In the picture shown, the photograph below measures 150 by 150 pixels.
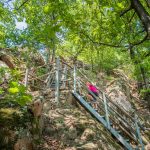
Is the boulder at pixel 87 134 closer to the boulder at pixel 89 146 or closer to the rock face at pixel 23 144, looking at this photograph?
the boulder at pixel 89 146

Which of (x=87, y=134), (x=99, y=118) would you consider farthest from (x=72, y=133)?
(x=99, y=118)

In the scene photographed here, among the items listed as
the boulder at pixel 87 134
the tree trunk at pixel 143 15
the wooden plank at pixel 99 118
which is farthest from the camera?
the wooden plank at pixel 99 118

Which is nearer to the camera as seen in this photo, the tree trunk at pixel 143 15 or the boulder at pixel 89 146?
the tree trunk at pixel 143 15

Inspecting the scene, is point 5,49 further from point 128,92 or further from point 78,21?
point 78,21

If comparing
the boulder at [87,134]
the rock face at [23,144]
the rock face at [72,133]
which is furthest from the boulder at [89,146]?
the rock face at [23,144]

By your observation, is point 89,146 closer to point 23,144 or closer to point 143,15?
point 23,144

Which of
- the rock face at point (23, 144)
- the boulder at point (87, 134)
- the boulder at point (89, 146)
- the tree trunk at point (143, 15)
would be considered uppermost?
the tree trunk at point (143, 15)

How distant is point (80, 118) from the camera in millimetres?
9344

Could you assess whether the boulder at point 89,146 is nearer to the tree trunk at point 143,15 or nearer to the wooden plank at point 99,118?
the wooden plank at point 99,118

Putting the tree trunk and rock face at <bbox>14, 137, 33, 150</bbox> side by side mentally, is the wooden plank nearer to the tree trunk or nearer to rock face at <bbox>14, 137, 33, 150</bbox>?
rock face at <bbox>14, 137, 33, 150</bbox>

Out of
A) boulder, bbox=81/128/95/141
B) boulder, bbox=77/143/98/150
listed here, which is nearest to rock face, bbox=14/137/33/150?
boulder, bbox=77/143/98/150

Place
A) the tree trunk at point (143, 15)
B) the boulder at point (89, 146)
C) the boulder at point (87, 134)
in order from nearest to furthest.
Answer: the tree trunk at point (143, 15) < the boulder at point (89, 146) < the boulder at point (87, 134)

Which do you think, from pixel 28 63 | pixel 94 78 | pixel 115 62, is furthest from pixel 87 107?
pixel 115 62

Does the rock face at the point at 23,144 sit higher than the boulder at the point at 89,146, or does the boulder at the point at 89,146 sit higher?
the rock face at the point at 23,144
